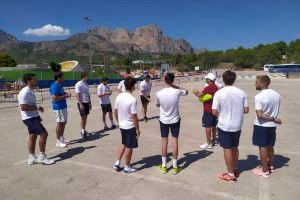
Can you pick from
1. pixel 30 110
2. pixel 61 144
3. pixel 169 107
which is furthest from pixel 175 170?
pixel 61 144

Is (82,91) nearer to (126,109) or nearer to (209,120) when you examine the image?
(126,109)

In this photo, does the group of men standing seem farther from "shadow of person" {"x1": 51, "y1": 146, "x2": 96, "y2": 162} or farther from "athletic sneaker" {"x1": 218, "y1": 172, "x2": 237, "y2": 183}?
"shadow of person" {"x1": 51, "y1": 146, "x2": 96, "y2": 162}

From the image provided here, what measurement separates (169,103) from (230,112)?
1.10 m

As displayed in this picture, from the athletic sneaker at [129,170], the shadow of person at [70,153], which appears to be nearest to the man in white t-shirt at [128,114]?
Result: the athletic sneaker at [129,170]

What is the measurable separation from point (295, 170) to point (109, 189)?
11.5ft

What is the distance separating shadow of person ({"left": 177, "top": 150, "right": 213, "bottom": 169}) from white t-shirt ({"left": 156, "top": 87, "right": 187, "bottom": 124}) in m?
1.11

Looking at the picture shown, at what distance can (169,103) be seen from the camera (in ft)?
18.5

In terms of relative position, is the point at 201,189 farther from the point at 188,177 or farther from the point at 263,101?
the point at 263,101

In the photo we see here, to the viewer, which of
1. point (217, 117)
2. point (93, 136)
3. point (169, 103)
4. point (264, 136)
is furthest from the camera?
point (93, 136)

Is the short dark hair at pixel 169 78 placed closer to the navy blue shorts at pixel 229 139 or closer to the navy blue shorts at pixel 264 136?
the navy blue shorts at pixel 229 139

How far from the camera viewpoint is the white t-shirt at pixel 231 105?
5152 millimetres

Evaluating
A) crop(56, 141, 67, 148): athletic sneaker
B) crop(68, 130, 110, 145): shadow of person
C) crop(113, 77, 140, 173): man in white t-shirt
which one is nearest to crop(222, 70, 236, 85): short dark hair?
crop(113, 77, 140, 173): man in white t-shirt

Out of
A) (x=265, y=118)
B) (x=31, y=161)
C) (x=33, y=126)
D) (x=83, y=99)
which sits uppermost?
(x=83, y=99)

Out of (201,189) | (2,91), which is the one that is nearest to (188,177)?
(201,189)
